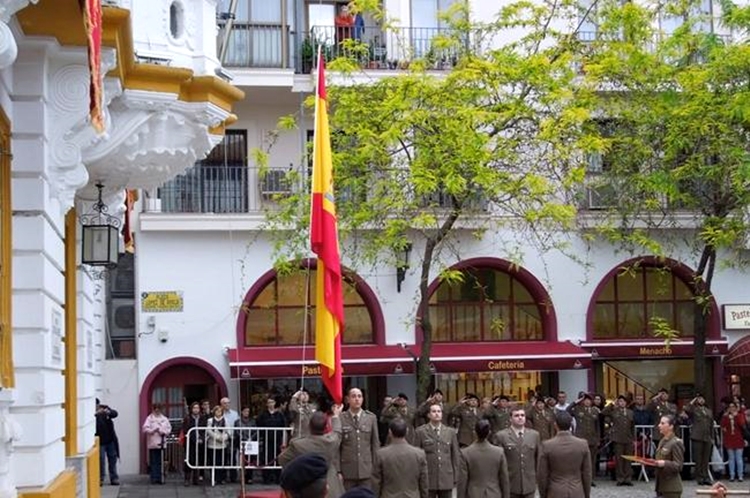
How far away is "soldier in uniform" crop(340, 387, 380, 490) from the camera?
18172 mm

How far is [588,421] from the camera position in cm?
2723

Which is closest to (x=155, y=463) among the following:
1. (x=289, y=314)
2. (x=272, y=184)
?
(x=289, y=314)

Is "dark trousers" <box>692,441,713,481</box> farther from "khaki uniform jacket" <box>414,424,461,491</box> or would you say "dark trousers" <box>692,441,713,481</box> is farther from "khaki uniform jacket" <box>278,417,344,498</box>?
"khaki uniform jacket" <box>278,417,344,498</box>

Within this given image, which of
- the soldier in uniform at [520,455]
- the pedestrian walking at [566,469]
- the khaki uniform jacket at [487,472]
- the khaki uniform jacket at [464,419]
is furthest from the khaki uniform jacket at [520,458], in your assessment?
the khaki uniform jacket at [464,419]

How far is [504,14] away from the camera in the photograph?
25547 millimetres

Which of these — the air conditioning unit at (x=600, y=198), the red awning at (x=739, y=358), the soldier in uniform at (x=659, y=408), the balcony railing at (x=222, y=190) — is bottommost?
the soldier in uniform at (x=659, y=408)

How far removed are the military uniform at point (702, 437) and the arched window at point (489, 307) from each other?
16.6 ft

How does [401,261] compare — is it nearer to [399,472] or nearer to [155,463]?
[155,463]

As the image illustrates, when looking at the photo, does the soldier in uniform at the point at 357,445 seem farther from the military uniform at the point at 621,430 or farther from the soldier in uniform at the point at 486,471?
the military uniform at the point at 621,430

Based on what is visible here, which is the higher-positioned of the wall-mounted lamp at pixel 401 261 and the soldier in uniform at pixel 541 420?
the wall-mounted lamp at pixel 401 261

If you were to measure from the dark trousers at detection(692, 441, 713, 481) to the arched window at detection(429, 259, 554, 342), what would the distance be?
524 centimetres

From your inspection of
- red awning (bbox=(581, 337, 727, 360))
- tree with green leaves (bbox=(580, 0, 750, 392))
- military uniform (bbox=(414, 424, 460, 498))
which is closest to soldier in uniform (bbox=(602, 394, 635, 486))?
tree with green leaves (bbox=(580, 0, 750, 392))

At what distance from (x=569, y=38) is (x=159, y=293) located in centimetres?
980

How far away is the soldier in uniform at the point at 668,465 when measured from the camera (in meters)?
16.1
